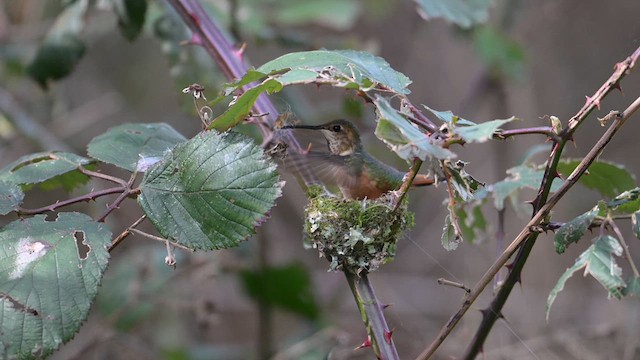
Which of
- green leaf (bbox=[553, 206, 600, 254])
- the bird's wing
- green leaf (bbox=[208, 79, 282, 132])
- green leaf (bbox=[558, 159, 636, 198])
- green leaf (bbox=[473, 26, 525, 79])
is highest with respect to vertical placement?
green leaf (bbox=[473, 26, 525, 79])

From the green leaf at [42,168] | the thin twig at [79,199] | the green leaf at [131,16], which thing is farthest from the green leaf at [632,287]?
the green leaf at [131,16]

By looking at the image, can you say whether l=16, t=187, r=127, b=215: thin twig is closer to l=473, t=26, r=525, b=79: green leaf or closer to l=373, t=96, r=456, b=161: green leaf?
l=373, t=96, r=456, b=161: green leaf

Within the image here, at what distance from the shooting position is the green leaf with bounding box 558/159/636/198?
167 centimetres

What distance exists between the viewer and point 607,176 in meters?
1.70

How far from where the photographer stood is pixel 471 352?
1.46 metres

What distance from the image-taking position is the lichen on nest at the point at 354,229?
61.2 inches

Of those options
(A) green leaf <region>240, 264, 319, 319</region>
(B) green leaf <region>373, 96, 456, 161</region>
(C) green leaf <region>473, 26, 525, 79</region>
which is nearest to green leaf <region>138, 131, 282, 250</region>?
(B) green leaf <region>373, 96, 456, 161</region>

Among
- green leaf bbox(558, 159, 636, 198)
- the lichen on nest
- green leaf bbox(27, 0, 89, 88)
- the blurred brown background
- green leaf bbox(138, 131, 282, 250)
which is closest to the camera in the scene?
green leaf bbox(138, 131, 282, 250)

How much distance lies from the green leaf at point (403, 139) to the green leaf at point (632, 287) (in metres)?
0.38

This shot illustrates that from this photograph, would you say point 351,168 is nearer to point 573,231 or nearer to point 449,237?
point 449,237

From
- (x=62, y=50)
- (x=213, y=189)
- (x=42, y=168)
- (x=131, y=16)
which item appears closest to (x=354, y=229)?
(x=213, y=189)

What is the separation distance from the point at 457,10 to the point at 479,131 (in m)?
1.28

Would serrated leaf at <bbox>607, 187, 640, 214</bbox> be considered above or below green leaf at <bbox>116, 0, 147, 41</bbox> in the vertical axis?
below

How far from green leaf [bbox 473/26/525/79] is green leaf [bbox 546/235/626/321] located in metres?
3.11
